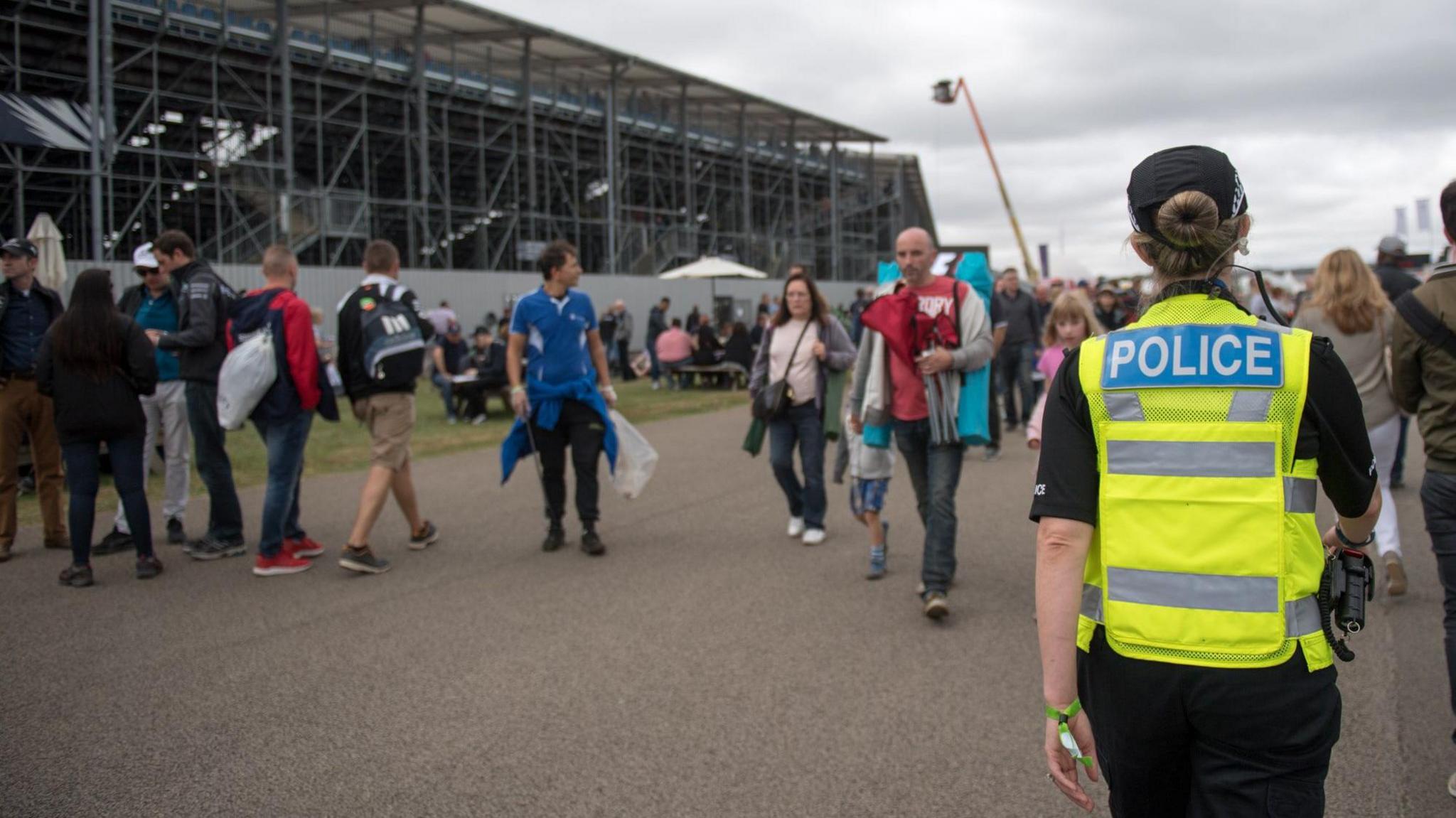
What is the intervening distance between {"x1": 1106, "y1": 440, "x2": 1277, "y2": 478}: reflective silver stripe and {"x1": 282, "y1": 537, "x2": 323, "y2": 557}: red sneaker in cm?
609

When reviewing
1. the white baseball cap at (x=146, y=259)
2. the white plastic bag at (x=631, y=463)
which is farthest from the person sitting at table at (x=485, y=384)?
the white plastic bag at (x=631, y=463)

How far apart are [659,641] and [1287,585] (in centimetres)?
357

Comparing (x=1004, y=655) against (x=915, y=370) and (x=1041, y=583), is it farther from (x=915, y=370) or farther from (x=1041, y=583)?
(x=1041, y=583)

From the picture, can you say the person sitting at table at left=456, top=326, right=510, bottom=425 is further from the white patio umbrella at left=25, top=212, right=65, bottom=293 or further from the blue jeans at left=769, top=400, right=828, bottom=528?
the blue jeans at left=769, top=400, right=828, bottom=528

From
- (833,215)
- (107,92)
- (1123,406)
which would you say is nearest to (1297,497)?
(1123,406)

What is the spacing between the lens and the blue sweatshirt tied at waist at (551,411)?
7.20 meters

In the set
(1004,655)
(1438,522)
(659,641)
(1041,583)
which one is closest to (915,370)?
(1004,655)

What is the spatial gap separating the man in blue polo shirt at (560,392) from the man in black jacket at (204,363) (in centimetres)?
177

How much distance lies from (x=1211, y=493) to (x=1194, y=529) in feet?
0.24

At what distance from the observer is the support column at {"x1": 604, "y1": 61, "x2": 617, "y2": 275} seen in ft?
109

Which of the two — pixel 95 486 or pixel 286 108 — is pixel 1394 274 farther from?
pixel 286 108

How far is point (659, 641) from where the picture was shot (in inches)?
204

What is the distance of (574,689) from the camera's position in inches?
179

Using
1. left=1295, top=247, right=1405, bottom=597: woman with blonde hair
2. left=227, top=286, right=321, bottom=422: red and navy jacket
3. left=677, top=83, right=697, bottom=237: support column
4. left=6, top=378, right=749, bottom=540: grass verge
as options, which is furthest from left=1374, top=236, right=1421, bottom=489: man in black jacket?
left=677, top=83, right=697, bottom=237: support column
